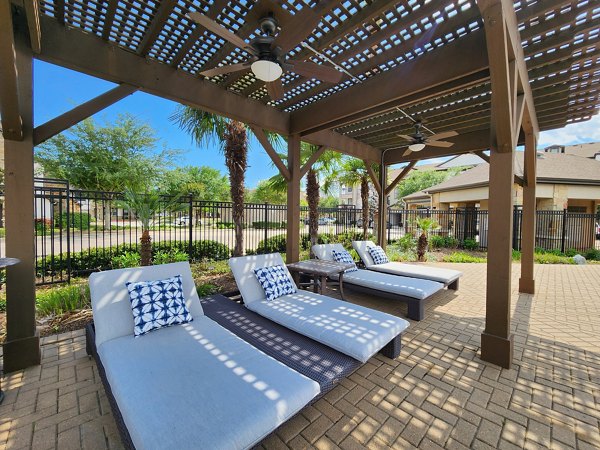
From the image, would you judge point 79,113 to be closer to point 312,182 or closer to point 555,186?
point 312,182

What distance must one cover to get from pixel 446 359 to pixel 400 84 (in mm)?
3396

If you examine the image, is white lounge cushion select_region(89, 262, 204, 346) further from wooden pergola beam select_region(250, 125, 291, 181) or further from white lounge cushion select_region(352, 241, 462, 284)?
white lounge cushion select_region(352, 241, 462, 284)

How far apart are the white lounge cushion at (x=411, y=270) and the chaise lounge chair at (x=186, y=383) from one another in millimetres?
4029

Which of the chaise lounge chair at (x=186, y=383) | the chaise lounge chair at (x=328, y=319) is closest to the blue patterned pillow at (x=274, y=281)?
the chaise lounge chair at (x=328, y=319)

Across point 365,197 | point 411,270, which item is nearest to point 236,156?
point 411,270

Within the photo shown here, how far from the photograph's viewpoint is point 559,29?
2.85 metres

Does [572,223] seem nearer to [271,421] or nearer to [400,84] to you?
[400,84]

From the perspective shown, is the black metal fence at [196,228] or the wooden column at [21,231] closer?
the wooden column at [21,231]

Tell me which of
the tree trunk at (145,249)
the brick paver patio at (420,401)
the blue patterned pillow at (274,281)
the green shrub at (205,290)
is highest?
the tree trunk at (145,249)

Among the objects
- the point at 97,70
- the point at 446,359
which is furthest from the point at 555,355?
the point at 97,70

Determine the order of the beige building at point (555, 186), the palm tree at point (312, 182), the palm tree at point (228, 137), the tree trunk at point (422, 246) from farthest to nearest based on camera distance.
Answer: the beige building at point (555, 186)
the tree trunk at point (422, 246)
the palm tree at point (312, 182)
the palm tree at point (228, 137)

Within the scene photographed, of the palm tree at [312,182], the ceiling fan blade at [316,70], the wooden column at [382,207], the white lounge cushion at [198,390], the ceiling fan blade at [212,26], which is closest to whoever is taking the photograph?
the white lounge cushion at [198,390]

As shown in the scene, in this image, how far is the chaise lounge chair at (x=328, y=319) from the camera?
2.51m

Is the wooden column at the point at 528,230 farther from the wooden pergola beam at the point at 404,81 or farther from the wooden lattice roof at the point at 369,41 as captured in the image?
the wooden pergola beam at the point at 404,81
